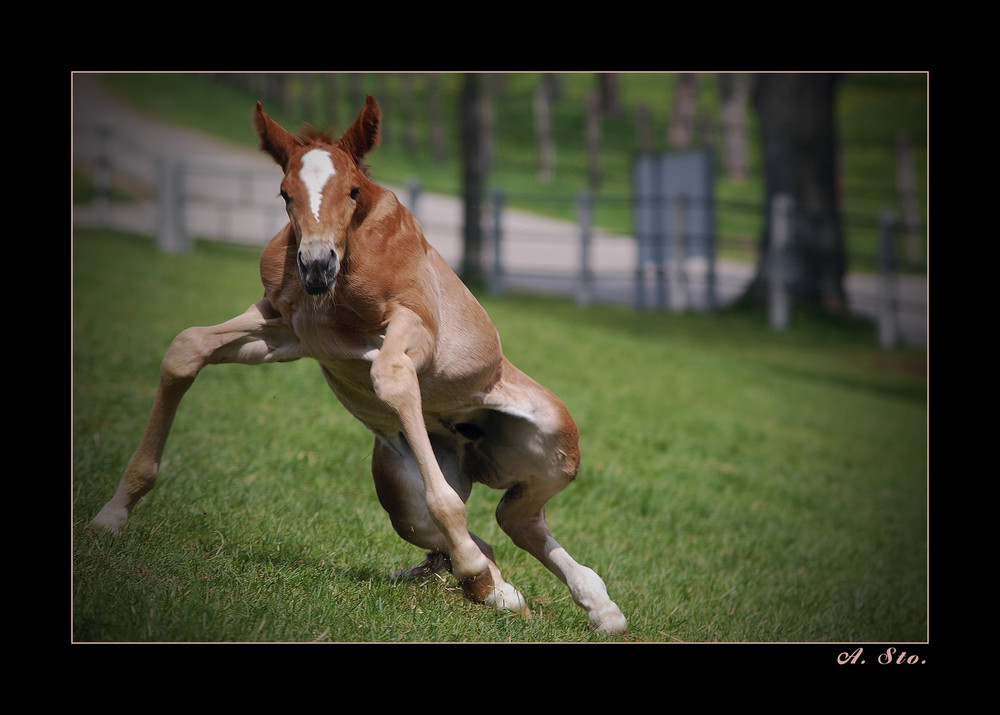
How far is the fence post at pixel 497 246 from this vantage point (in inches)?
578

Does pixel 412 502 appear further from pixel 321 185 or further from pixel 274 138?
pixel 274 138

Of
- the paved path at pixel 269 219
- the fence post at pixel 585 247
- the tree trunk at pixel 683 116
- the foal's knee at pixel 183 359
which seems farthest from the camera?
the tree trunk at pixel 683 116

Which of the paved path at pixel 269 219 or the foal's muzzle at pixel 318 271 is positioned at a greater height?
the paved path at pixel 269 219

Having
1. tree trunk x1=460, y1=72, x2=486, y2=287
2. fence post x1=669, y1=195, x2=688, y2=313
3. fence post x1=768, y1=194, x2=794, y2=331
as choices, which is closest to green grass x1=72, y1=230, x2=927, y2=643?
tree trunk x1=460, y1=72, x2=486, y2=287

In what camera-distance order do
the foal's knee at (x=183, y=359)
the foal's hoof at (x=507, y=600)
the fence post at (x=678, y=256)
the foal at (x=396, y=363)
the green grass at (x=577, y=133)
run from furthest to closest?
the fence post at (x=678, y=256)
the green grass at (x=577, y=133)
the foal's hoof at (x=507, y=600)
the foal's knee at (x=183, y=359)
the foal at (x=396, y=363)

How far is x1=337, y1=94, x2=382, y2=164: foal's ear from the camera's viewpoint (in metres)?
3.68

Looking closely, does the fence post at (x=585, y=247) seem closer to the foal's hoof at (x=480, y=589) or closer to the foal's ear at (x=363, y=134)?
the foal's hoof at (x=480, y=589)

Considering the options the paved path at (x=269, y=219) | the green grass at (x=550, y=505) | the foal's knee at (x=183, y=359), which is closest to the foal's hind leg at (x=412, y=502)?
the green grass at (x=550, y=505)

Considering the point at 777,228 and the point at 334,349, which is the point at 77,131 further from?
the point at 777,228

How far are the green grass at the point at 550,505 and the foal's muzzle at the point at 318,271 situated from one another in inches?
47.8

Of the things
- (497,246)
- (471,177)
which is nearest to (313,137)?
(497,246)

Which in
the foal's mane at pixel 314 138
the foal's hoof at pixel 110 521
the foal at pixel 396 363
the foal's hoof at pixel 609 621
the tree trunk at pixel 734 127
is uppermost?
the tree trunk at pixel 734 127

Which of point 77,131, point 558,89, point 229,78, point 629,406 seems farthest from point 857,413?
point 558,89

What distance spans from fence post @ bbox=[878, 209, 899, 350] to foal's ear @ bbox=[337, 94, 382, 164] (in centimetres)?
1201
